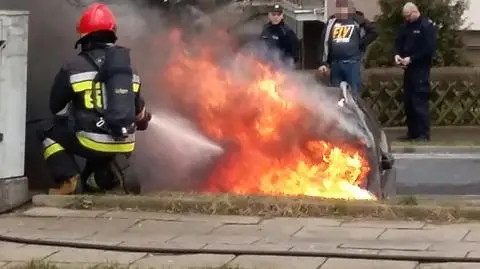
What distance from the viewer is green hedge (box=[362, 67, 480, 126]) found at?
16.4 meters

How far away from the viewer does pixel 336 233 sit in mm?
7582

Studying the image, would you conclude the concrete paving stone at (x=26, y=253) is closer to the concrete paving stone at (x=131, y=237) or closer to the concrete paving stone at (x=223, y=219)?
the concrete paving stone at (x=131, y=237)

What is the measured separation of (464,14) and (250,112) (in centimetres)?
1043

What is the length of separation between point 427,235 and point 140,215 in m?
2.00

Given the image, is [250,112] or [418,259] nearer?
[418,259]

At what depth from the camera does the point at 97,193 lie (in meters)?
8.92

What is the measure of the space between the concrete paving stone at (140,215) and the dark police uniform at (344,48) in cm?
559

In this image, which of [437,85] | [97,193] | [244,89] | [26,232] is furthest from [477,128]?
[26,232]

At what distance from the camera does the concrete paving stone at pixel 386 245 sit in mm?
7115

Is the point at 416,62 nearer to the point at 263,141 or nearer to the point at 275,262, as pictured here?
the point at 263,141

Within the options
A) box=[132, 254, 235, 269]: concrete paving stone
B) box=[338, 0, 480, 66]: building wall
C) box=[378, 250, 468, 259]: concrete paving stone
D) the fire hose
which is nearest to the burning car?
box=[378, 250, 468, 259]: concrete paving stone

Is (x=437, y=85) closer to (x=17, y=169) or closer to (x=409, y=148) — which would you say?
(x=409, y=148)

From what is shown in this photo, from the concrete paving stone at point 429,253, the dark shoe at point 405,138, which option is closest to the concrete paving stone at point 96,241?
the concrete paving stone at point 429,253

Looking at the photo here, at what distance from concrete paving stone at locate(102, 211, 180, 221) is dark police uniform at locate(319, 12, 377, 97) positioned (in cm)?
559
